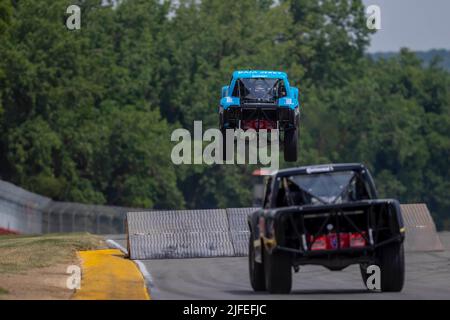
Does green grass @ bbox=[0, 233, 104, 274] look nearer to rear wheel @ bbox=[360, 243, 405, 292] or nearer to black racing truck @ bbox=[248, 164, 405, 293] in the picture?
black racing truck @ bbox=[248, 164, 405, 293]

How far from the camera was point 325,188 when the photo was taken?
78.5ft

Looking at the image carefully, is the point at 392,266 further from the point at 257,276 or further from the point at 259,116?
the point at 259,116

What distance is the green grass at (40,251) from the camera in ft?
102

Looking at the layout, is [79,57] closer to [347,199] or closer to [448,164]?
[448,164]

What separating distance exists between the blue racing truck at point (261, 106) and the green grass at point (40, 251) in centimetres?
468

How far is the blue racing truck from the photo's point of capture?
121 ft

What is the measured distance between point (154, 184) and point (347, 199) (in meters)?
78.5

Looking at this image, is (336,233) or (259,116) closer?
(336,233)

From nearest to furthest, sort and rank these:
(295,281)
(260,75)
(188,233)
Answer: (295,281)
(188,233)
(260,75)

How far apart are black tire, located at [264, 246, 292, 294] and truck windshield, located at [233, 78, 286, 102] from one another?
1426cm

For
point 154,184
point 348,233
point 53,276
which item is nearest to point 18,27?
point 154,184

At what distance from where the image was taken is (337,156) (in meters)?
127

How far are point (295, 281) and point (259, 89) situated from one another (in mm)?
10786

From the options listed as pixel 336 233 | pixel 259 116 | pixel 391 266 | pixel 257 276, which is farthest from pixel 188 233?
pixel 336 233
